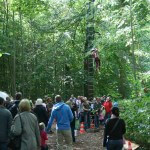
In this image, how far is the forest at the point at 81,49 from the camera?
16.1 metres

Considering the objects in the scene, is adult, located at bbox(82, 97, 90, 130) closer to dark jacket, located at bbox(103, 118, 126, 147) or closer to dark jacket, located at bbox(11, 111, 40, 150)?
dark jacket, located at bbox(103, 118, 126, 147)

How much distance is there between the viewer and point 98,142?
42.6 ft

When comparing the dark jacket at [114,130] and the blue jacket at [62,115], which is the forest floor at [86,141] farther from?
the dark jacket at [114,130]

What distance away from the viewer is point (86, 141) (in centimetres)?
1317

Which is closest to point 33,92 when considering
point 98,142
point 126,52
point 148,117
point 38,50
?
point 38,50

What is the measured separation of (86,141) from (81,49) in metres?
18.5

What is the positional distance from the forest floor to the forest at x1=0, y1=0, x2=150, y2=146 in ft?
4.63

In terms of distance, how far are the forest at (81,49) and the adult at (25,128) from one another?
13.5ft

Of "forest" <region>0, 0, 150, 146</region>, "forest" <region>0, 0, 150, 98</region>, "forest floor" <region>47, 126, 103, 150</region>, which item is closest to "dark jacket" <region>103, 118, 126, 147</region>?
"forest" <region>0, 0, 150, 146</region>

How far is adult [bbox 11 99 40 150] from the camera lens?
6.45m

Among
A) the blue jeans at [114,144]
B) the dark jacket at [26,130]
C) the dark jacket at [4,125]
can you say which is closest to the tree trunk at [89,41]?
the blue jeans at [114,144]

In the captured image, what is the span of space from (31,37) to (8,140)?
26.9 metres

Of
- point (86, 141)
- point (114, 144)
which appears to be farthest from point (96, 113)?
point (114, 144)

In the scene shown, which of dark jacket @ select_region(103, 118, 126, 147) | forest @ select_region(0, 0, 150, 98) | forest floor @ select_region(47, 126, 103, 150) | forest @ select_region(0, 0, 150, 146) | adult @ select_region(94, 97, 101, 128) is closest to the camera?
dark jacket @ select_region(103, 118, 126, 147)
